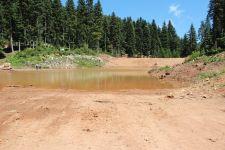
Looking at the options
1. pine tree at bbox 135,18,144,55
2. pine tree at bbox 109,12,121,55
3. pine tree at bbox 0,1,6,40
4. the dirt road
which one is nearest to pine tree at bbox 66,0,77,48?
pine tree at bbox 109,12,121,55

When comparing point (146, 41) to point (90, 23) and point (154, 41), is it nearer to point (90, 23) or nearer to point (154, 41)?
point (154, 41)

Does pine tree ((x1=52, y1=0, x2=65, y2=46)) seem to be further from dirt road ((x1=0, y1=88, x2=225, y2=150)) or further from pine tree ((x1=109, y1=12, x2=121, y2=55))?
dirt road ((x1=0, y1=88, x2=225, y2=150))

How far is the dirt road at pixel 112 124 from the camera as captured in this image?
988 centimetres

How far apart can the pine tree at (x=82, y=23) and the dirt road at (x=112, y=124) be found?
74326mm

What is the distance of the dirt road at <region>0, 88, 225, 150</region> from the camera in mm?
9883

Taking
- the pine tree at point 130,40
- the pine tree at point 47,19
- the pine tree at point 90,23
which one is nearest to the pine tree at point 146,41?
the pine tree at point 130,40

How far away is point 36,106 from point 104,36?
91.2m

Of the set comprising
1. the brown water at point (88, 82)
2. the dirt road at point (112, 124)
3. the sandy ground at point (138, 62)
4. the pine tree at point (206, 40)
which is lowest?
the dirt road at point (112, 124)

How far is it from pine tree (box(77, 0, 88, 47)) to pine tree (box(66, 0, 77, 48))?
1414 millimetres

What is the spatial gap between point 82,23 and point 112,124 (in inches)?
3236

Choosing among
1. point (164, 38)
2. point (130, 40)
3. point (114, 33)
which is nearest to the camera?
point (114, 33)

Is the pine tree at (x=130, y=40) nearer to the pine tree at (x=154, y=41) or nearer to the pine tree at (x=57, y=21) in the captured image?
the pine tree at (x=154, y=41)

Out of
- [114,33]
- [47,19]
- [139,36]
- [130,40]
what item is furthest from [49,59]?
[139,36]

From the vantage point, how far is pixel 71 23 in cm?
8819
